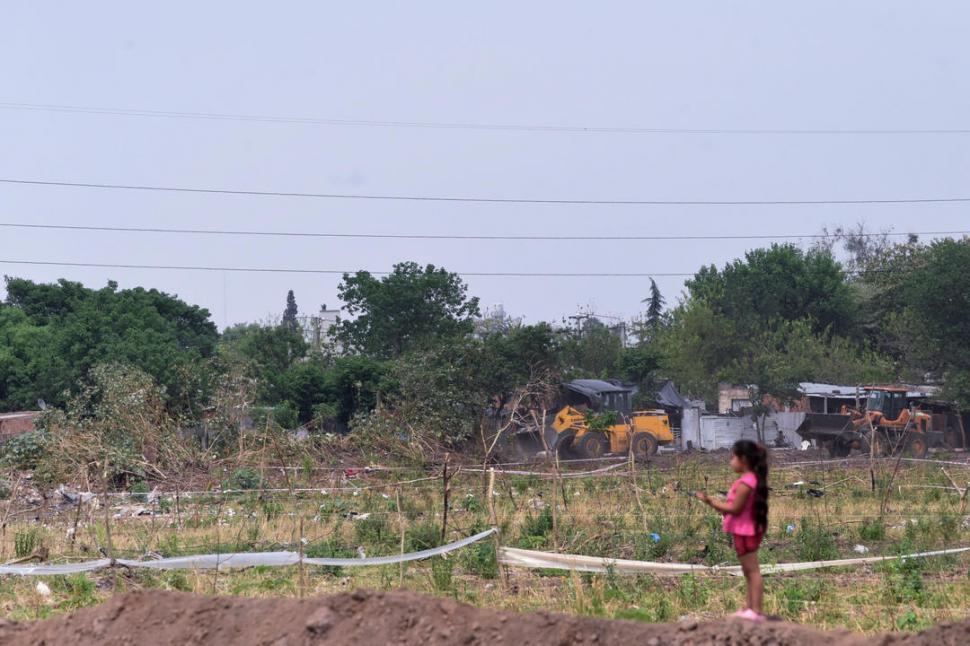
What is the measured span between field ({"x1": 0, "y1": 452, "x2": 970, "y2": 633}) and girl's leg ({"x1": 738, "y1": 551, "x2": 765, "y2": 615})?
2322 mm

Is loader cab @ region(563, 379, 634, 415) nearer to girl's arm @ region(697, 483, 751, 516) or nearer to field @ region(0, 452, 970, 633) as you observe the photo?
field @ region(0, 452, 970, 633)

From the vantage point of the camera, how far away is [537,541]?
12461 mm

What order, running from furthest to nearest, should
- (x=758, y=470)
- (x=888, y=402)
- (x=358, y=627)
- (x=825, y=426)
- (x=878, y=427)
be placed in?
1. (x=888, y=402)
2. (x=825, y=426)
3. (x=878, y=427)
4. (x=358, y=627)
5. (x=758, y=470)

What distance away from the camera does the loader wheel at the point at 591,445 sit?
30.1 meters

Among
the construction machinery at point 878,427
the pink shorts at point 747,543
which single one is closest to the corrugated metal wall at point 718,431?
the construction machinery at point 878,427

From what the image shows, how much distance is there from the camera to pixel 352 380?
3531cm

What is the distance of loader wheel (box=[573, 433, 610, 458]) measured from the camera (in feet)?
98.8

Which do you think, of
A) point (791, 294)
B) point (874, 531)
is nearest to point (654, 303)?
point (791, 294)

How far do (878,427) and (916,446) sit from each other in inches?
55.0

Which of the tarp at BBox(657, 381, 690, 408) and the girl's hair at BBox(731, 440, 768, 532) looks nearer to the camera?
the girl's hair at BBox(731, 440, 768, 532)

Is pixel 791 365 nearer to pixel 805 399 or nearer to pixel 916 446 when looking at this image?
pixel 805 399

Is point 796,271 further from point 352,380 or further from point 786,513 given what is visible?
point 786,513

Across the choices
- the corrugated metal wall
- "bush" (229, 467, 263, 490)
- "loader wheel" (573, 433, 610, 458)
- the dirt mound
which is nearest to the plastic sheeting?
the dirt mound

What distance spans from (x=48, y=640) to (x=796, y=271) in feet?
161
